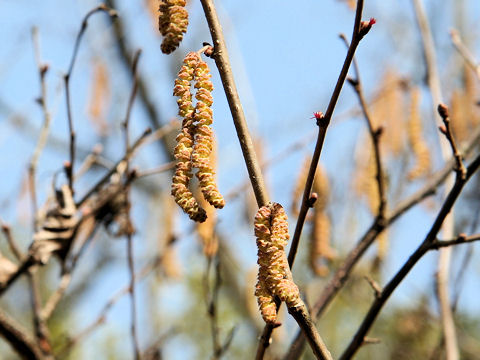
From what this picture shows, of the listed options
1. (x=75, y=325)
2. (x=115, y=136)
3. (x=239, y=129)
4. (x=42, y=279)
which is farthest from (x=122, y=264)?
(x=239, y=129)

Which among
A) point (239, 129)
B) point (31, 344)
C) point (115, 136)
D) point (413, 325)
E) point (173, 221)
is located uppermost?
point (115, 136)

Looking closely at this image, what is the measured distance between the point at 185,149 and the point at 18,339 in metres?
0.86

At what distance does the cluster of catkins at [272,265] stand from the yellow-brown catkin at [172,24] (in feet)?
0.73

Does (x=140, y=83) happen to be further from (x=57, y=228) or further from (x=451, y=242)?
(x=451, y=242)

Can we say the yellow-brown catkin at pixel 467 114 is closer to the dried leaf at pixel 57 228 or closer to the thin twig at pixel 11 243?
the dried leaf at pixel 57 228

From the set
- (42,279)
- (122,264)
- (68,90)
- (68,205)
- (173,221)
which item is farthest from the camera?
(42,279)

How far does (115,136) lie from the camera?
13.8 ft

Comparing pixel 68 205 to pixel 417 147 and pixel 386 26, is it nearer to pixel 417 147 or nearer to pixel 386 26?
pixel 417 147

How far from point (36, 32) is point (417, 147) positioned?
98 centimetres

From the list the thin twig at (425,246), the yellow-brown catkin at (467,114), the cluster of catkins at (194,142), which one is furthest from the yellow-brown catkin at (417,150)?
the cluster of catkins at (194,142)

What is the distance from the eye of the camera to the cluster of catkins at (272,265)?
726mm

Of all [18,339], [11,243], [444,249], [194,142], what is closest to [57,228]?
[11,243]

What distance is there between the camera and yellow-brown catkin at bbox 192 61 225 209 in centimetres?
73

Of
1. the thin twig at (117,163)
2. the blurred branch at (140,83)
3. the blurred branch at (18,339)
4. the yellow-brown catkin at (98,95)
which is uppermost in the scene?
the blurred branch at (140,83)
